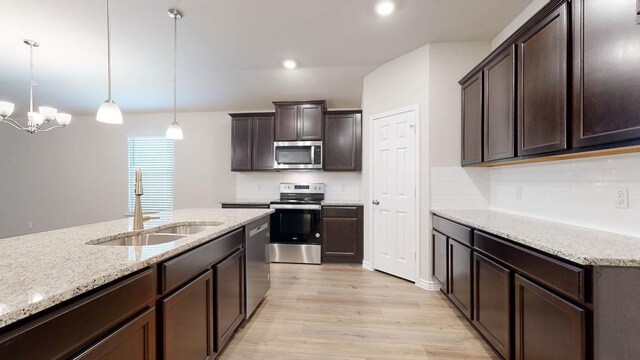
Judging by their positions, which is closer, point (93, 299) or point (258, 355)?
point (93, 299)

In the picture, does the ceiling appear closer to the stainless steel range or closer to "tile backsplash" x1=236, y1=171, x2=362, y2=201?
"tile backsplash" x1=236, y1=171, x2=362, y2=201

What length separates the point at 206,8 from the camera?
7.91 feet

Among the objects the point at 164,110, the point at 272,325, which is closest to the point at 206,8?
the point at 272,325

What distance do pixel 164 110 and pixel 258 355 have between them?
4789 mm

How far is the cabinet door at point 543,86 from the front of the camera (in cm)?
162

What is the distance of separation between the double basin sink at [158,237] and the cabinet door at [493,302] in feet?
6.30

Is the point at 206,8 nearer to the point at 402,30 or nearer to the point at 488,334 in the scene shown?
the point at 402,30

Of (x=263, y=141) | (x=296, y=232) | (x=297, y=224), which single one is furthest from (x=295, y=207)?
(x=263, y=141)

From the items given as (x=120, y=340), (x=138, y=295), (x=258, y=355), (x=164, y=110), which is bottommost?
(x=258, y=355)

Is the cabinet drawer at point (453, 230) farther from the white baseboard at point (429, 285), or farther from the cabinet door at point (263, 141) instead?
the cabinet door at point (263, 141)

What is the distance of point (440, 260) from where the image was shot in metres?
2.73

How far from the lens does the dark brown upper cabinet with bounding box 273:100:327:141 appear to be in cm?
423

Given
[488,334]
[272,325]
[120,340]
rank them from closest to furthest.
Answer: [120,340]
[488,334]
[272,325]

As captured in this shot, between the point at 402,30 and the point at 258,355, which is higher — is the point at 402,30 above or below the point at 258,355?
above
